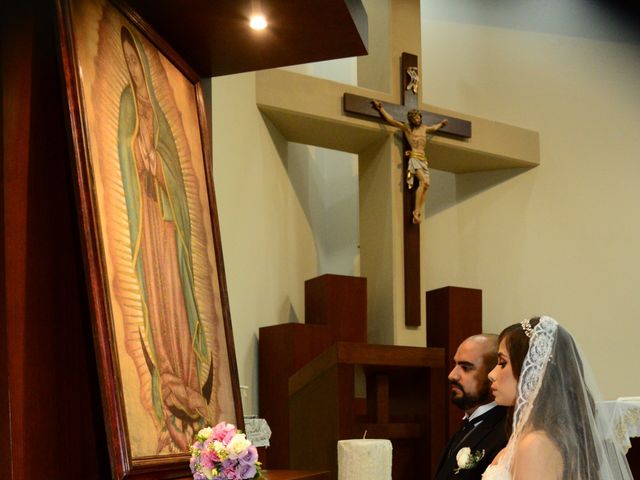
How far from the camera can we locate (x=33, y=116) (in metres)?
2.66

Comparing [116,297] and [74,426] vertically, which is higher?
[116,297]

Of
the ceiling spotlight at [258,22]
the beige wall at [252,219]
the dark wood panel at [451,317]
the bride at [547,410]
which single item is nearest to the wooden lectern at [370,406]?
the beige wall at [252,219]

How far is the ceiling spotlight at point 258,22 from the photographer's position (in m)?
3.48

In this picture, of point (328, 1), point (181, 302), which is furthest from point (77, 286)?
point (328, 1)

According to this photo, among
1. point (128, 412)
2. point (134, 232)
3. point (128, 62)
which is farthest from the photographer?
point (128, 62)

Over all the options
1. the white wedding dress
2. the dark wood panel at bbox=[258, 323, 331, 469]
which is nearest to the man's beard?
the white wedding dress

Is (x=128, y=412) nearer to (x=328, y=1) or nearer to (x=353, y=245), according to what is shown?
(x=328, y=1)

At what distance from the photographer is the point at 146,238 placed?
3020 millimetres

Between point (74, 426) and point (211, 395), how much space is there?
0.74m

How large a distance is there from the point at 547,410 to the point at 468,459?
48.8 inches

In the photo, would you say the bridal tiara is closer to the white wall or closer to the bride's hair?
the bride's hair

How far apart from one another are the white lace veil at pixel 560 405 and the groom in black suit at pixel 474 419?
0.88 meters

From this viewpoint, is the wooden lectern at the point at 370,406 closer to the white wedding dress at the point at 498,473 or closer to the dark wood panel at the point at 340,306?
the dark wood panel at the point at 340,306

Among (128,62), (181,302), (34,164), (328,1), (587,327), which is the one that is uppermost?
(328,1)
